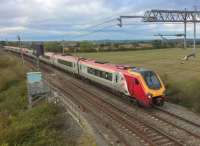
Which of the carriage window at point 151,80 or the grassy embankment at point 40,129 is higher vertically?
the carriage window at point 151,80

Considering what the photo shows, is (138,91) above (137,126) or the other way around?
above

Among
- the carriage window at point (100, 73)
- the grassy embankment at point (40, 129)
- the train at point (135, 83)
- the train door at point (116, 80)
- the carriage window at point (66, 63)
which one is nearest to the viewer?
the grassy embankment at point (40, 129)

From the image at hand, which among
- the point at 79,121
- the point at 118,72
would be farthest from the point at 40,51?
the point at 79,121

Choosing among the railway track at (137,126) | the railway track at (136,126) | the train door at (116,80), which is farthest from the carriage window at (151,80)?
the train door at (116,80)

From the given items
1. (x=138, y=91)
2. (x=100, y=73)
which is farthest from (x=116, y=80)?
(x=100, y=73)

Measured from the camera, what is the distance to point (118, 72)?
993 inches

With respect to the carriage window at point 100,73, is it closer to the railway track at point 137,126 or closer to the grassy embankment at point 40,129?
the railway track at point 137,126

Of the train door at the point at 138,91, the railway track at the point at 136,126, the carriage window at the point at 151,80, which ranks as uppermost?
the carriage window at the point at 151,80

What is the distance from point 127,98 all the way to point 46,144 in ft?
33.1

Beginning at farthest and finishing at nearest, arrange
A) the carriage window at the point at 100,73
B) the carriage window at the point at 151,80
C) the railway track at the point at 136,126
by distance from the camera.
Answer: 1. the carriage window at the point at 100,73
2. the carriage window at the point at 151,80
3. the railway track at the point at 136,126

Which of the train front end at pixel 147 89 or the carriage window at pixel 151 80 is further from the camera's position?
the carriage window at pixel 151 80

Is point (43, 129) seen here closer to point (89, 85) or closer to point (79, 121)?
point (79, 121)

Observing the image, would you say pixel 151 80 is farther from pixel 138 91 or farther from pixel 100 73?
pixel 100 73

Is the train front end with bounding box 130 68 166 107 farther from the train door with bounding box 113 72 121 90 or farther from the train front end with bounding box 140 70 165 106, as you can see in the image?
the train door with bounding box 113 72 121 90
